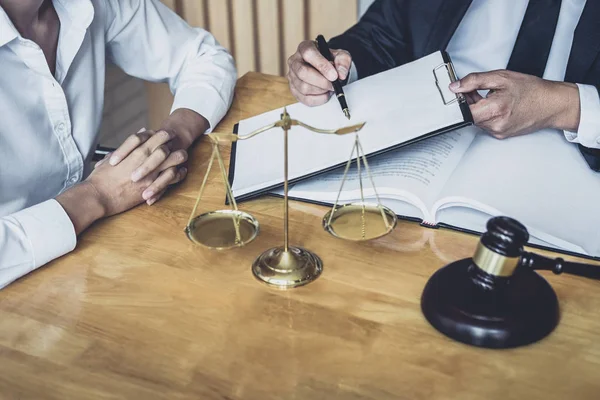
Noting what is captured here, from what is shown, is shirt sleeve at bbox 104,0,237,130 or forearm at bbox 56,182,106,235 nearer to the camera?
forearm at bbox 56,182,106,235

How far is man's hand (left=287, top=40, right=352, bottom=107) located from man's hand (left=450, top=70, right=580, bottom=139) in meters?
0.29

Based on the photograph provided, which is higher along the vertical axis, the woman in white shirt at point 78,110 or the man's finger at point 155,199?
the woman in white shirt at point 78,110

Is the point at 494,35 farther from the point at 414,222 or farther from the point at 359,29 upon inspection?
the point at 414,222

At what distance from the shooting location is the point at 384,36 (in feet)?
6.37

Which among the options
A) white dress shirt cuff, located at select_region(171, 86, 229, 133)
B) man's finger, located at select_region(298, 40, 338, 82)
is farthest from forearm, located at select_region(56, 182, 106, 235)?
man's finger, located at select_region(298, 40, 338, 82)

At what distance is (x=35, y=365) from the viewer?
88 centimetres

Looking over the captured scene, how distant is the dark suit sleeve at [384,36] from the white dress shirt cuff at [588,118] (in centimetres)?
62

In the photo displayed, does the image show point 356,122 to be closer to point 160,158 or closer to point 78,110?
point 160,158

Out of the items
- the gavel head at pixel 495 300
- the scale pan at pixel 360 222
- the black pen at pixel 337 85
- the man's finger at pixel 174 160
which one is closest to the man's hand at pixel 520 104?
the black pen at pixel 337 85

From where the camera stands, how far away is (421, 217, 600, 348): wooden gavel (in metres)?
0.88

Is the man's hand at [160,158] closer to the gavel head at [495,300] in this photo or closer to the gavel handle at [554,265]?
the gavel head at [495,300]

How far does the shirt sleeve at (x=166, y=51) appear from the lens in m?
1.73

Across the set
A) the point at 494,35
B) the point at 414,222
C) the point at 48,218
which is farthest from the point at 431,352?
the point at 494,35

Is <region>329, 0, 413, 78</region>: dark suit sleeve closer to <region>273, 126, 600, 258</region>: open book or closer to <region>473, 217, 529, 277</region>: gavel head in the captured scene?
<region>273, 126, 600, 258</region>: open book
